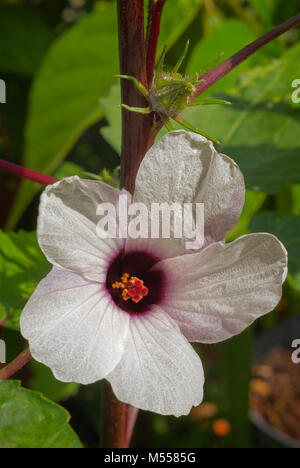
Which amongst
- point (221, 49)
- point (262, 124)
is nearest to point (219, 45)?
point (221, 49)

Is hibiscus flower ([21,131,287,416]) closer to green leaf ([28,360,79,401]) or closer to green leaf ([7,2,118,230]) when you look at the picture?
green leaf ([28,360,79,401])

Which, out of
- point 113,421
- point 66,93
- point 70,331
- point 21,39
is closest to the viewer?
point 70,331

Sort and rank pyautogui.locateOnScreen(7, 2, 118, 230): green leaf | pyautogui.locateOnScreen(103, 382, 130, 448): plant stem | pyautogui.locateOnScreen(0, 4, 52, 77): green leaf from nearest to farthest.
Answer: pyautogui.locateOnScreen(103, 382, 130, 448): plant stem, pyautogui.locateOnScreen(7, 2, 118, 230): green leaf, pyautogui.locateOnScreen(0, 4, 52, 77): green leaf

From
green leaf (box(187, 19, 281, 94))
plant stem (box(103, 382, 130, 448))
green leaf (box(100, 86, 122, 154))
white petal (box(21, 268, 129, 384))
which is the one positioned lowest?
plant stem (box(103, 382, 130, 448))

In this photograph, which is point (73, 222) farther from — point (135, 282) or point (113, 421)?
point (113, 421)

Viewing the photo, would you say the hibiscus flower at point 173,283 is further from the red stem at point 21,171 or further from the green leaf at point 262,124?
the green leaf at point 262,124

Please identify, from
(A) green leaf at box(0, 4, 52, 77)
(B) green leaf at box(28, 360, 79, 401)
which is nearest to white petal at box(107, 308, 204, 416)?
(B) green leaf at box(28, 360, 79, 401)
